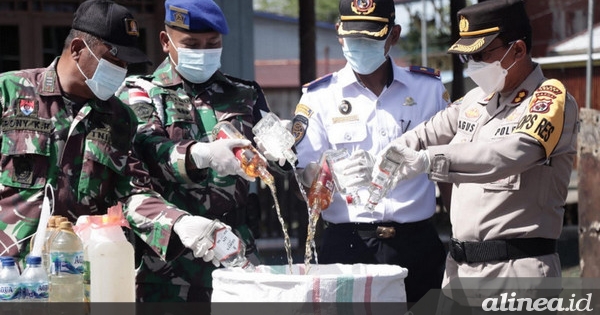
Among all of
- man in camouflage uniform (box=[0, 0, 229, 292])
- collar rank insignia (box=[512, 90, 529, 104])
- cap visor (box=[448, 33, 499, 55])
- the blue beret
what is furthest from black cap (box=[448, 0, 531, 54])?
man in camouflage uniform (box=[0, 0, 229, 292])

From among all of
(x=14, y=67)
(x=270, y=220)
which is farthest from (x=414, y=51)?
(x=14, y=67)

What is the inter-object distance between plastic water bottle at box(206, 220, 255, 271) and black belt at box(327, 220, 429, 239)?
40.4 inches

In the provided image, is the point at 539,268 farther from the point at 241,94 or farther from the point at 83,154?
the point at 83,154

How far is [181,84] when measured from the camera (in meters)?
3.93

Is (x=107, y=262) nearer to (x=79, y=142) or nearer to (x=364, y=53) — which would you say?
(x=79, y=142)

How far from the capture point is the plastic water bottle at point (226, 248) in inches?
123

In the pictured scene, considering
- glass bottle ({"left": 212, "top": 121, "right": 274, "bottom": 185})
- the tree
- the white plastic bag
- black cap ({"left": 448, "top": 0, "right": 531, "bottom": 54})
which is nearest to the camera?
the white plastic bag

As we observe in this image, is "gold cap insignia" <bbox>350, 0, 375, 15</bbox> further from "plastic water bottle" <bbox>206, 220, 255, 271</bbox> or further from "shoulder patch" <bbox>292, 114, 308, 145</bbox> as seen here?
"plastic water bottle" <bbox>206, 220, 255, 271</bbox>

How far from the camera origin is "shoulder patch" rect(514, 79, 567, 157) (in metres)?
3.33

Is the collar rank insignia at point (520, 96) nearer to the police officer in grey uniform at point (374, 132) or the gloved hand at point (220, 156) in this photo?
the police officer in grey uniform at point (374, 132)

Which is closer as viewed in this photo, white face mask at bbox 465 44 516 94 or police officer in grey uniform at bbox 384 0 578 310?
police officer in grey uniform at bbox 384 0 578 310

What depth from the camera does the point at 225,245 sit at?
3.14m

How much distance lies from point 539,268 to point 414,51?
3514 centimetres

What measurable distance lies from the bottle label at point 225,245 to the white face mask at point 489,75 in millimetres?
1060
